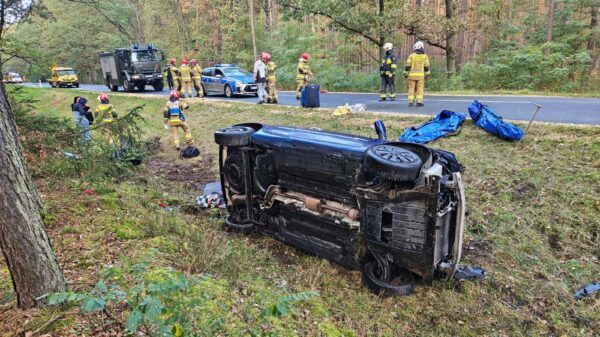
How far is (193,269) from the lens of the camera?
3623 millimetres

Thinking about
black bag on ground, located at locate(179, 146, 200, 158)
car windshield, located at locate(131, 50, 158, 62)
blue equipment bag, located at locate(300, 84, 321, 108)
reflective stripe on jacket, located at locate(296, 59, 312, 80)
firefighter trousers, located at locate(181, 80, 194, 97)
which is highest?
car windshield, located at locate(131, 50, 158, 62)

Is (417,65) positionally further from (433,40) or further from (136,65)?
(136,65)

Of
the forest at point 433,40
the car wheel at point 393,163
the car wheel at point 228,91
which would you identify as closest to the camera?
the car wheel at point 393,163

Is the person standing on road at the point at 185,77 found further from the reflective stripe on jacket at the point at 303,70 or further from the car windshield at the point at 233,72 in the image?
the reflective stripe on jacket at the point at 303,70

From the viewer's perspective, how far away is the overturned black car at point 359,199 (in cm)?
334

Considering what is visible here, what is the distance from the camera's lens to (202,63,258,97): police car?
17125mm

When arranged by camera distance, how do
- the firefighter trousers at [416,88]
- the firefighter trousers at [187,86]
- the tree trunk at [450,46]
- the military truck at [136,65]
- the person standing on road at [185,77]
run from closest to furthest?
the firefighter trousers at [416,88], the person standing on road at [185,77], the tree trunk at [450,46], the firefighter trousers at [187,86], the military truck at [136,65]

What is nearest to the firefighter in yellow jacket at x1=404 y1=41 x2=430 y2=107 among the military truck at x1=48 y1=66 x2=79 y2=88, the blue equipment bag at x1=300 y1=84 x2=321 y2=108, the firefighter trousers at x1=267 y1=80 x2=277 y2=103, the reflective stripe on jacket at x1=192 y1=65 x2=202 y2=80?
the blue equipment bag at x1=300 y1=84 x2=321 y2=108

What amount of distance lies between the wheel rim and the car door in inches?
627

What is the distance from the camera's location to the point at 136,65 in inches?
852

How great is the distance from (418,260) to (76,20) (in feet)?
156

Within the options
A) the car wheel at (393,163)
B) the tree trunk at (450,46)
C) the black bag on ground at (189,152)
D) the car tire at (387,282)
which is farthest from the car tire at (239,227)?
the tree trunk at (450,46)

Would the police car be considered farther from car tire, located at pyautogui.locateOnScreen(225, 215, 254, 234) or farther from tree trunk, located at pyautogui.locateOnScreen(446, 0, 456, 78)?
car tire, located at pyautogui.locateOnScreen(225, 215, 254, 234)

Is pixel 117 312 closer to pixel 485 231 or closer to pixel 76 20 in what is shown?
pixel 485 231
